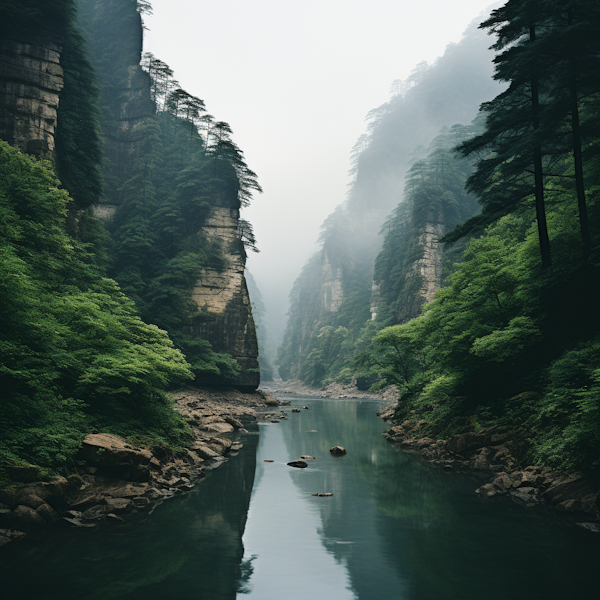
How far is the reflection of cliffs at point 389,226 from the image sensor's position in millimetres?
63531

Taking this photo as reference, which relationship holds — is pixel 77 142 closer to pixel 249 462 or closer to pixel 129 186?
pixel 129 186

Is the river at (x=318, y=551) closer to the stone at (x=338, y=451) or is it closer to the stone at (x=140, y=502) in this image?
the stone at (x=140, y=502)

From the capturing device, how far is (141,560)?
26.2ft

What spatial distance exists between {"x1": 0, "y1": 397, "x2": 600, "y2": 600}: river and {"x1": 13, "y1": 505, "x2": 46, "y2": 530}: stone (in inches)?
15.7

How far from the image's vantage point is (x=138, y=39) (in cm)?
5122

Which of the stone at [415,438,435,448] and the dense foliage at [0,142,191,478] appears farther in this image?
the stone at [415,438,435,448]

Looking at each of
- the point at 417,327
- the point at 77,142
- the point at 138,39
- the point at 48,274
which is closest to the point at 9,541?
the point at 48,274

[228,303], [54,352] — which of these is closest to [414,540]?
[54,352]

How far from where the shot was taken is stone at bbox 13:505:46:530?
28.2ft

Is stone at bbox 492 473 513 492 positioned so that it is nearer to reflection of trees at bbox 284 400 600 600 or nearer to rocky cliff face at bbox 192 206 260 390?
reflection of trees at bbox 284 400 600 600

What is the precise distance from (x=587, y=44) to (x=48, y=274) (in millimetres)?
22343

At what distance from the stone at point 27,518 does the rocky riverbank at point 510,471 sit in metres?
11.6

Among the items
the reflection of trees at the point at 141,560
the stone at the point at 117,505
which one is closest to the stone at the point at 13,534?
the reflection of trees at the point at 141,560

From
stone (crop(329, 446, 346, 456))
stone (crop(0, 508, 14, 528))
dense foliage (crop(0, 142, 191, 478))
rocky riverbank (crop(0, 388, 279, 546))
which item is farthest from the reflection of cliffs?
stone (crop(0, 508, 14, 528))
